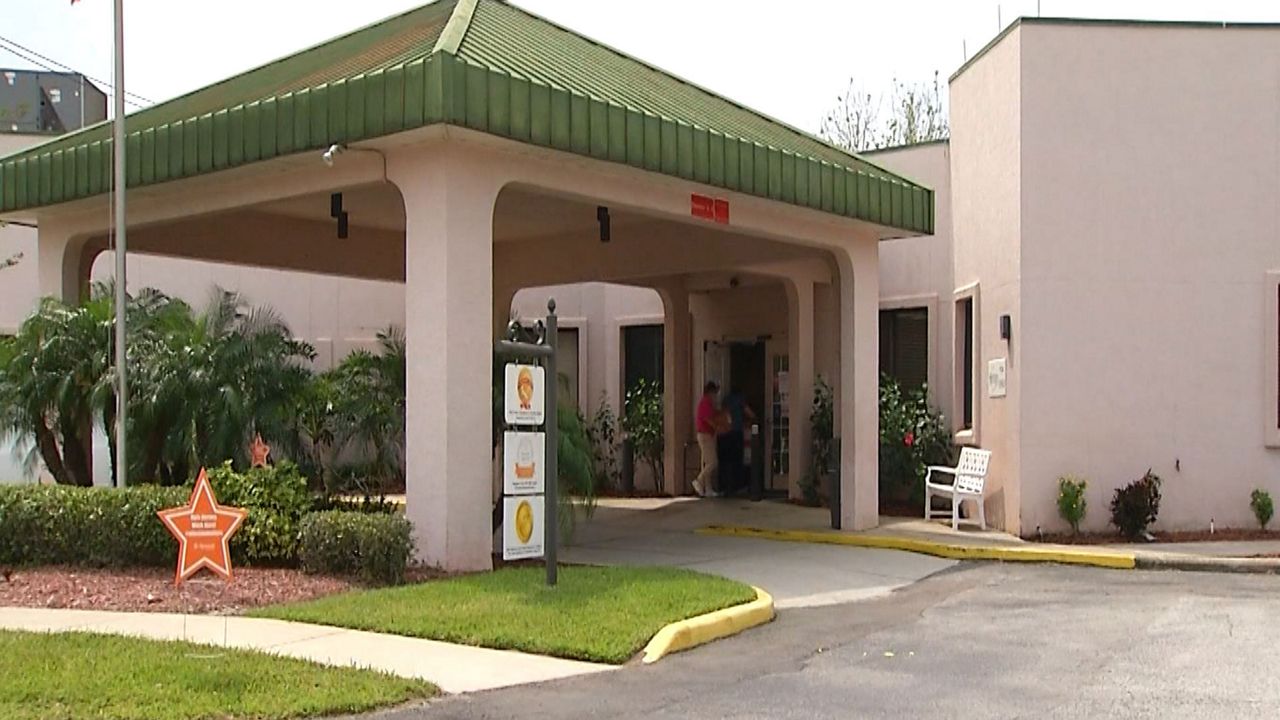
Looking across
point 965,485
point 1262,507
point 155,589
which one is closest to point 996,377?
point 965,485

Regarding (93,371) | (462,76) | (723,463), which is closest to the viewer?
(462,76)

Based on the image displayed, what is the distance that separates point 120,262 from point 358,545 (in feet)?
13.6

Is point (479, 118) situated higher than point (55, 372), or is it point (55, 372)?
point (479, 118)

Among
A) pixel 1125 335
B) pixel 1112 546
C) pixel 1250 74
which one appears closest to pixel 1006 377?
pixel 1125 335

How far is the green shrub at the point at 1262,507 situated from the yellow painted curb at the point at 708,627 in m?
8.49

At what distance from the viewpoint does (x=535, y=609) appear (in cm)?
1016

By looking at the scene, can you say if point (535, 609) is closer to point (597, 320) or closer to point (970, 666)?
point (970, 666)

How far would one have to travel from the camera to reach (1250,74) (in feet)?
56.2

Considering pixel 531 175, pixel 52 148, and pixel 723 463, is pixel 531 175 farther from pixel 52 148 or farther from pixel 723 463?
pixel 723 463

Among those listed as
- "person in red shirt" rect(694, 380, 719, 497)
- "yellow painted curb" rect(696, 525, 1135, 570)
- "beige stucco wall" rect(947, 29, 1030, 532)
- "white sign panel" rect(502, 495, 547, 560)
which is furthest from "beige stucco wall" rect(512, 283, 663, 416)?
A: "white sign panel" rect(502, 495, 547, 560)

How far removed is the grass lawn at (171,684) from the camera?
7129mm

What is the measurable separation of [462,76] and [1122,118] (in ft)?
31.8

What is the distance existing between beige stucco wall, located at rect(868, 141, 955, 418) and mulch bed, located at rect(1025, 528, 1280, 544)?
3712 millimetres

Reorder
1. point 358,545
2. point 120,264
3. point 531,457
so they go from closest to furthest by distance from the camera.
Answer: point 531,457 < point 358,545 < point 120,264
